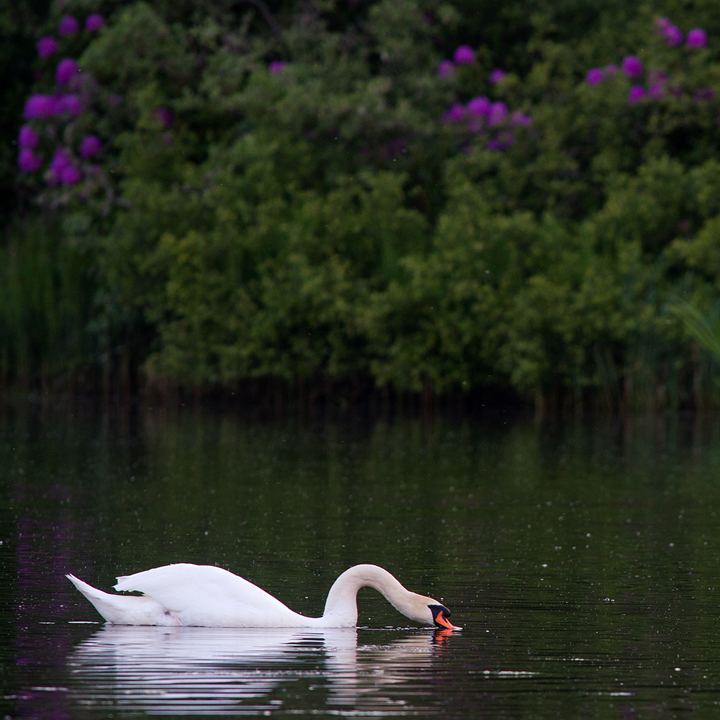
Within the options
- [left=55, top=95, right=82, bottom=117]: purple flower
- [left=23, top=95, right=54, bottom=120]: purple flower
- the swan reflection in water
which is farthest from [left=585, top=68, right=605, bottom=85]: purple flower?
the swan reflection in water

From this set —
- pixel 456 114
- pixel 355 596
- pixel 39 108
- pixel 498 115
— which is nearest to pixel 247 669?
pixel 355 596

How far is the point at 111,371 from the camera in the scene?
29.8m

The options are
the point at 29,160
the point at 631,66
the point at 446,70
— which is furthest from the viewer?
the point at 29,160

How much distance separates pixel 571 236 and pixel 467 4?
7109 millimetres

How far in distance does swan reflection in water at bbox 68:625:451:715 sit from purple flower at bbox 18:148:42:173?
23.8m

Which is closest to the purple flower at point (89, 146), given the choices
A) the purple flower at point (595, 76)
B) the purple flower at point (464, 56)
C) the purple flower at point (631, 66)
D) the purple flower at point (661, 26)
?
the purple flower at point (464, 56)

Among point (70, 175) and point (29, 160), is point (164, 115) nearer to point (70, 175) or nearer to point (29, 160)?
point (70, 175)

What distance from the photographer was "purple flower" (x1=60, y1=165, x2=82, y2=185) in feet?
99.0

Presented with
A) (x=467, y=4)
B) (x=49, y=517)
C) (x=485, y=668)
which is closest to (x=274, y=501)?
(x=49, y=517)

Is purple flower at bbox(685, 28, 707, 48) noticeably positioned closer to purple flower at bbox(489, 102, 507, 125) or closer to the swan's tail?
purple flower at bbox(489, 102, 507, 125)

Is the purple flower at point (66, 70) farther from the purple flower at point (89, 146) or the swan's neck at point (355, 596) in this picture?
the swan's neck at point (355, 596)

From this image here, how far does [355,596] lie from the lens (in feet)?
Answer: 27.8

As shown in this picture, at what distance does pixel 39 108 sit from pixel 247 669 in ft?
81.9

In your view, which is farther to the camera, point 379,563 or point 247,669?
point 379,563
